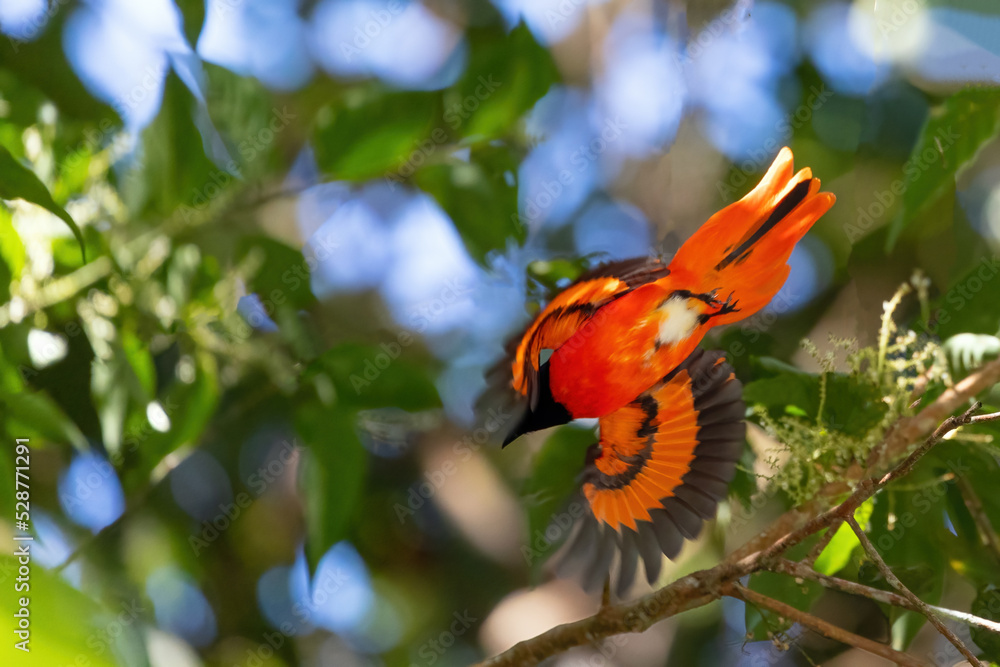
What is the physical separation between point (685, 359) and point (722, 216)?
95mm

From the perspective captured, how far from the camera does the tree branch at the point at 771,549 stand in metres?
0.31

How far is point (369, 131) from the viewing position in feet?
1.79

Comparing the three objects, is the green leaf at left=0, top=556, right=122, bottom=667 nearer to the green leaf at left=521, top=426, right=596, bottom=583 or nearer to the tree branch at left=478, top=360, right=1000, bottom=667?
the tree branch at left=478, top=360, right=1000, bottom=667

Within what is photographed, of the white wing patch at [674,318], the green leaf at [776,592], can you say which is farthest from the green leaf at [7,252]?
the green leaf at [776,592]

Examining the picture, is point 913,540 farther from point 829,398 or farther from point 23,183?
point 23,183

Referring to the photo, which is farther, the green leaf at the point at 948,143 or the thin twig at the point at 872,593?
the green leaf at the point at 948,143

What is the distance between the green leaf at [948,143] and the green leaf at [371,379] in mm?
391

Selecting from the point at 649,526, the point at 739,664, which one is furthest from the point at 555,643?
the point at 739,664

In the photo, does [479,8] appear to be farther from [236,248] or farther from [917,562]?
[917,562]

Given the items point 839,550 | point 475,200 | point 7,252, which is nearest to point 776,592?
point 839,550

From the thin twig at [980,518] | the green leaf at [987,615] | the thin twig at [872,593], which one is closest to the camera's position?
the thin twig at [872,593]

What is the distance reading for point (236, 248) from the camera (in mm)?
573

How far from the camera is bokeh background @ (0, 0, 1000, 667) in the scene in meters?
0.54

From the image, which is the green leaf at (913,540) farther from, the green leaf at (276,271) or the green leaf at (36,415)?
the green leaf at (36,415)
